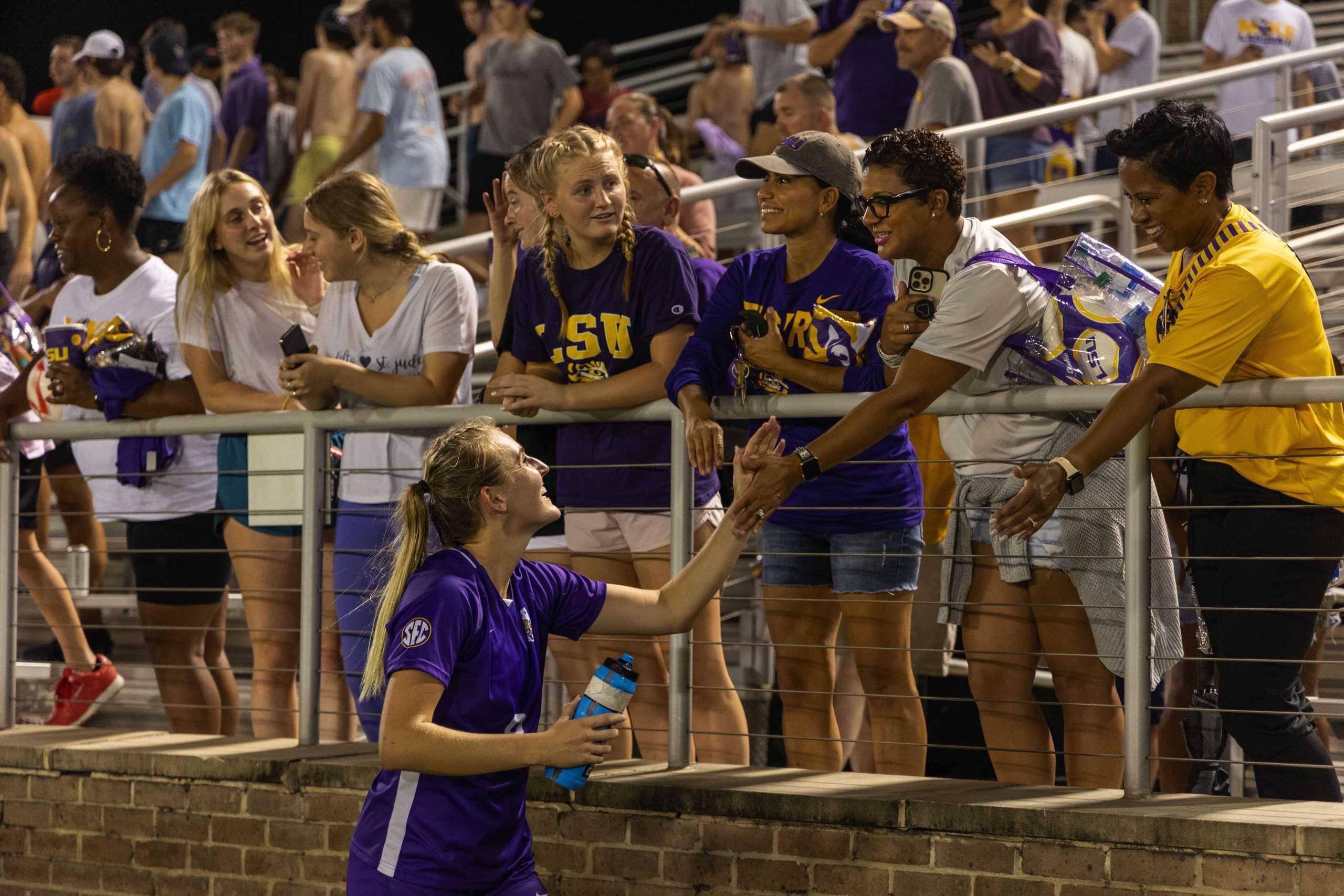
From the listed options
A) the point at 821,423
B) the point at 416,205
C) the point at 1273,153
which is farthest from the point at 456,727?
the point at 416,205

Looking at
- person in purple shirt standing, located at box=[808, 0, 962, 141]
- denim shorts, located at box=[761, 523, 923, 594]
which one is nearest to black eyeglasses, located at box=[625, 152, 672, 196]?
denim shorts, located at box=[761, 523, 923, 594]

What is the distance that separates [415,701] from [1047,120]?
5392 millimetres

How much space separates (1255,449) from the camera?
12.1ft

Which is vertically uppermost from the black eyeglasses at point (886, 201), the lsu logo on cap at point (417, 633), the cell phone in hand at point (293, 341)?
the black eyeglasses at point (886, 201)

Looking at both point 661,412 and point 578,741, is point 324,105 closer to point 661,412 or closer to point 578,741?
point 661,412

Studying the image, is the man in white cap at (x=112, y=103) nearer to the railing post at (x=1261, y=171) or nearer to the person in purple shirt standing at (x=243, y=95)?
the person in purple shirt standing at (x=243, y=95)

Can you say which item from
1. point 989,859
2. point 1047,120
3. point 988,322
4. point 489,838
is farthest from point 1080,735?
point 1047,120

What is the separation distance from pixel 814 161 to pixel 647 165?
114 centimetres

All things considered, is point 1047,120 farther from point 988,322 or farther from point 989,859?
point 989,859

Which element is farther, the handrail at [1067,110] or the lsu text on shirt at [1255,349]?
the handrail at [1067,110]

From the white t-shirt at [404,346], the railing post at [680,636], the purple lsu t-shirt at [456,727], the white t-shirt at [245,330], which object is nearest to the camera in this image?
the purple lsu t-shirt at [456,727]

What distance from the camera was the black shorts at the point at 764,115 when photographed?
895 centimetres

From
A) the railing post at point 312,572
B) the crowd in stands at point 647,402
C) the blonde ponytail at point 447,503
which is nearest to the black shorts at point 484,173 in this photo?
the crowd in stands at point 647,402

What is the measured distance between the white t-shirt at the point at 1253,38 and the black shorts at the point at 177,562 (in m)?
6.16
